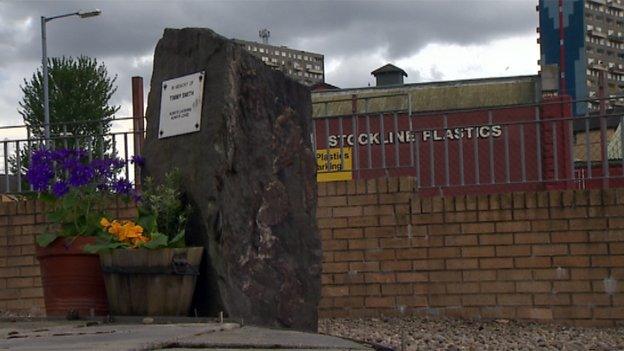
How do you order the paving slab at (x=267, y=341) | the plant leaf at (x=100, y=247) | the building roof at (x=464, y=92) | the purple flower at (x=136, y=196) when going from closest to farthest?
the paving slab at (x=267, y=341), the plant leaf at (x=100, y=247), the purple flower at (x=136, y=196), the building roof at (x=464, y=92)

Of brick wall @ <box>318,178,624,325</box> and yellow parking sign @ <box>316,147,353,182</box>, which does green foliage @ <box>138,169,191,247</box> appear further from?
yellow parking sign @ <box>316,147,353,182</box>

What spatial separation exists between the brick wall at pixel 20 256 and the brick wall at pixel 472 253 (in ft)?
9.32

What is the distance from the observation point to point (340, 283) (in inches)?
366

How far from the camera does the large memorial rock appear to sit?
→ 5.70 meters

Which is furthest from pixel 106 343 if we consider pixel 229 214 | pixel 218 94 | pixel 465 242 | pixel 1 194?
pixel 1 194

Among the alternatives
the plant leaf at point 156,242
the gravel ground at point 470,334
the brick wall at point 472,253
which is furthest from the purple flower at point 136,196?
the brick wall at point 472,253

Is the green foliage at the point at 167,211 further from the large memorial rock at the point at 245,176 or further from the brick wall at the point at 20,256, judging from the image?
the brick wall at the point at 20,256

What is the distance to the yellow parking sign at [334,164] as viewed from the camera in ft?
33.1

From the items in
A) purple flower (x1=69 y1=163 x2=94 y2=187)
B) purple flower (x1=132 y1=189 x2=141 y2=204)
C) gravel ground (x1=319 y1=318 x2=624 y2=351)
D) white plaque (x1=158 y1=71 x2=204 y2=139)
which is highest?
white plaque (x1=158 y1=71 x2=204 y2=139)

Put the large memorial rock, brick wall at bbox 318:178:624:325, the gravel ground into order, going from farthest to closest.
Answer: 1. brick wall at bbox 318:178:624:325
2. the gravel ground
3. the large memorial rock

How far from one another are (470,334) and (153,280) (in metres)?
3.46

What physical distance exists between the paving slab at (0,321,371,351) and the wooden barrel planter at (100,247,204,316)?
0.40 m

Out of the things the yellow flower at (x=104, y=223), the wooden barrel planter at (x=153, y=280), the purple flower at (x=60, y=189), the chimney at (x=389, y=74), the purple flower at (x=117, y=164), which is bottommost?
the wooden barrel planter at (x=153, y=280)

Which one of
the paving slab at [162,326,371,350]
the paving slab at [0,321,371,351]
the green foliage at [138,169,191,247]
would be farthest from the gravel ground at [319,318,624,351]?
the paving slab at [162,326,371,350]
